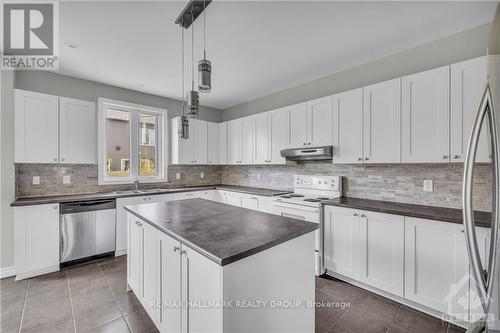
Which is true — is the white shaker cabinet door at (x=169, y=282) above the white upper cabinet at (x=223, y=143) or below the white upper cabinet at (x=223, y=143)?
below

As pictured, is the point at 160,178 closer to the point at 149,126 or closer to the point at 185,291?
the point at 149,126

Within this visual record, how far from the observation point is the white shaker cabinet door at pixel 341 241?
2512 millimetres

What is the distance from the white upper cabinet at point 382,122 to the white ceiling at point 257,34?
52 cm

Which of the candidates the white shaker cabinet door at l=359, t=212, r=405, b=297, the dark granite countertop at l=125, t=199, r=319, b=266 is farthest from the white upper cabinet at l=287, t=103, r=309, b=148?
the dark granite countertop at l=125, t=199, r=319, b=266

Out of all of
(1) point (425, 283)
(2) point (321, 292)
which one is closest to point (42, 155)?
(2) point (321, 292)

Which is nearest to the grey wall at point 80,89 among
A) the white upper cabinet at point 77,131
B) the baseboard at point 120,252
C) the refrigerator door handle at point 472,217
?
the white upper cabinet at point 77,131

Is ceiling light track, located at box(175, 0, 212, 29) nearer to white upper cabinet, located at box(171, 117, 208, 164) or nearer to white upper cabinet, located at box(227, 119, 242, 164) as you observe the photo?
white upper cabinet, located at box(171, 117, 208, 164)

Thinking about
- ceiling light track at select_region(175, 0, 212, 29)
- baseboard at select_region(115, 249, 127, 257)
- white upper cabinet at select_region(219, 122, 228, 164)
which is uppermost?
ceiling light track at select_region(175, 0, 212, 29)

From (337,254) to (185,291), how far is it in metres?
1.95

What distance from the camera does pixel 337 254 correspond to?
2.67m

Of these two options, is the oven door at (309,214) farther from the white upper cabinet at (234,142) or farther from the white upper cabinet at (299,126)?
the white upper cabinet at (234,142)

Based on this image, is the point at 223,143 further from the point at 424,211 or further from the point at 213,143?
the point at 424,211

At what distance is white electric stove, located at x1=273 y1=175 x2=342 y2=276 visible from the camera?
9.16 feet

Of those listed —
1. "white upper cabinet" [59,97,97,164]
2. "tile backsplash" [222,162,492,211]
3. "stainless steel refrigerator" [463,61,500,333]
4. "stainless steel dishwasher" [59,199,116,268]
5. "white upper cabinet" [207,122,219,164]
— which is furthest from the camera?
"white upper cabinet" [207,122,219,164]
